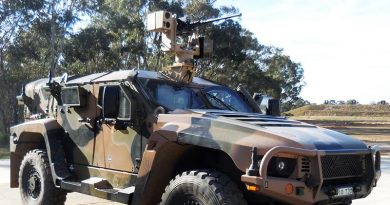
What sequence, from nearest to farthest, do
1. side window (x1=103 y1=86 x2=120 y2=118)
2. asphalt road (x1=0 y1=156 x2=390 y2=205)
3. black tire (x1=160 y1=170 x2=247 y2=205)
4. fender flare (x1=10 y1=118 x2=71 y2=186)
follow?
1. black tire (x1=160 y1=170 x2=247 y2=205)
2. side window (x1=103 y1=86 x2=120 y2=118)
3. fender flare (x1=10 y1=118 x2=71 y2=186)
4. asphalt road (x1=0 y1=156 x2=390 y2=205)

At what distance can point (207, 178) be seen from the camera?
15.7 feet

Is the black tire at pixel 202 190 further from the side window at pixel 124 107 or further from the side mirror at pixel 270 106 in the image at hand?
the side mirror at pixel 270 106

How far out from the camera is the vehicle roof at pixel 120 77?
6070mm

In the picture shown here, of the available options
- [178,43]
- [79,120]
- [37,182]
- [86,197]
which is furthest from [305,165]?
[86,197]

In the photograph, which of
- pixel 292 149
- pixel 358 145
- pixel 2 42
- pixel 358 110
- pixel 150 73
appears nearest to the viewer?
pixel 292 149

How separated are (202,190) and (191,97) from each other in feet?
5.71

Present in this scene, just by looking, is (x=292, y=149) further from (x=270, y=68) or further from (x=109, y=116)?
(x=270, y=68)

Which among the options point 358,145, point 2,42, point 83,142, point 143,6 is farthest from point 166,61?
point 358,145

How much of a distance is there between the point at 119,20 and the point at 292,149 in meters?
26.6

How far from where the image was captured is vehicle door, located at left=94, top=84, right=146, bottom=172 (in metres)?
5.77

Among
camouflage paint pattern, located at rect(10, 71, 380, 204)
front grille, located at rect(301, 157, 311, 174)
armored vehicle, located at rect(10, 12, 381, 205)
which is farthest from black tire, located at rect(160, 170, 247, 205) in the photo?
front grille, located at rect(301, 157, 311, 174)

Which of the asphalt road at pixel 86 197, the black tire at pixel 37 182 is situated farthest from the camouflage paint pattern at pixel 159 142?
the asphalt road at pixel 86 197

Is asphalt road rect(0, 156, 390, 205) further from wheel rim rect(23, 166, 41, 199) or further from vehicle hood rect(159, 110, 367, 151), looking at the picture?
vehicle hood rect(159, 110, 367, 151)

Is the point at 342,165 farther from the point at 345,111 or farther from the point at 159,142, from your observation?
the point at 345,111
